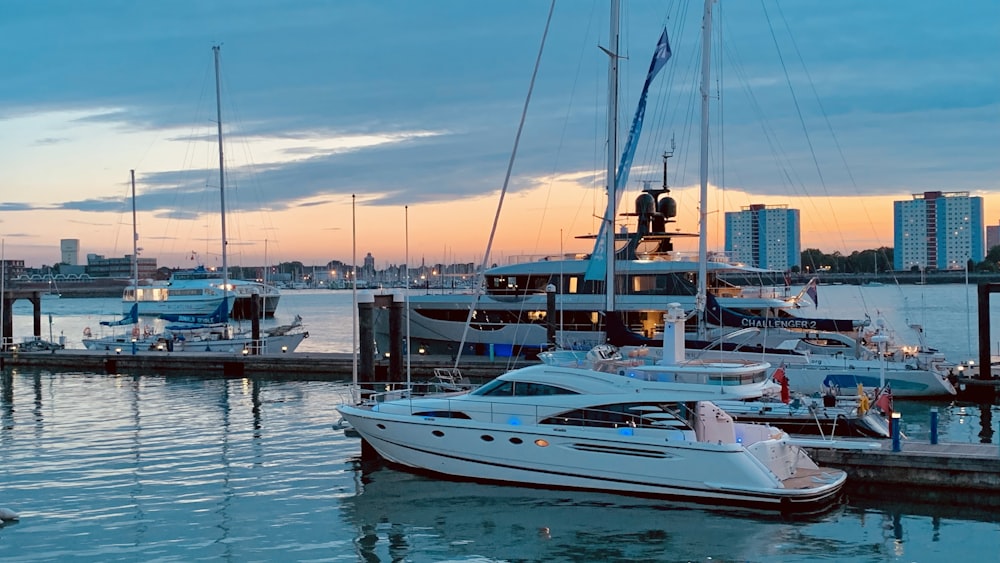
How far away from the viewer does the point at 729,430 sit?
57.7ft

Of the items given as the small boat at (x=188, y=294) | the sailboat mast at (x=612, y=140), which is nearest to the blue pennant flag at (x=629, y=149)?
the sailboat mast at (x=612, y=140)

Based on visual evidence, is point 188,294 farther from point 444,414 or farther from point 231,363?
point 444,414

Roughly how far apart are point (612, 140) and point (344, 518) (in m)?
13.6

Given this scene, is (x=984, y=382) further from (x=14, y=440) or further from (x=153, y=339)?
(x=153, y=339)

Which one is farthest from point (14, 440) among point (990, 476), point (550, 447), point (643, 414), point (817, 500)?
point (990, 476)

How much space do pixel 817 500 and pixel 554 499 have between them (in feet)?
15.4

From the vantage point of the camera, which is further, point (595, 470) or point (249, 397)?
point (249, 397)

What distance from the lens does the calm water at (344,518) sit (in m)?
14.7

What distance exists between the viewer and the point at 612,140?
84.3 feet

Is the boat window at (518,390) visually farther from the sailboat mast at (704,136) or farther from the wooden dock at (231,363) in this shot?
the wooden dock at (231,363)

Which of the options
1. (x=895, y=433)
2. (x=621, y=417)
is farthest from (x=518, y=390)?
(x=895, y=433)

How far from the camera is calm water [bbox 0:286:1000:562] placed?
1468 cm

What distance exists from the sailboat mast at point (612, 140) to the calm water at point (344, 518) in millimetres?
8207

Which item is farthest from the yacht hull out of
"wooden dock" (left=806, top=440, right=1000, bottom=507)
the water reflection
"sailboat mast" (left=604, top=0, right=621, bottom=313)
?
"sailboat mast" (left=604, top=0, right=621, bottom=313)
